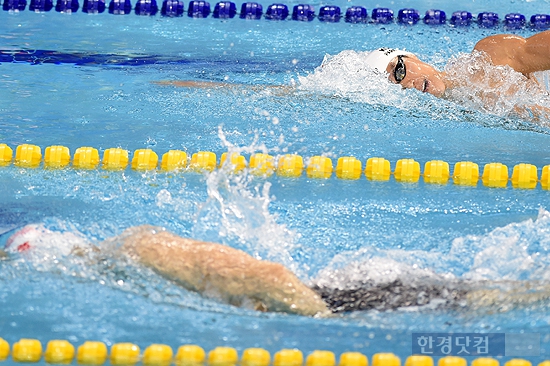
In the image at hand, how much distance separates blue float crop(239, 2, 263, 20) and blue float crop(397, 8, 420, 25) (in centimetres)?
111

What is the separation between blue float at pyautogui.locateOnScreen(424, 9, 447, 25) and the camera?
20.6 ft

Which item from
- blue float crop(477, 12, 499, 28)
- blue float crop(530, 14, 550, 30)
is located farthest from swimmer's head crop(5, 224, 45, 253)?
blue float crop(530, 14, 550, 30)

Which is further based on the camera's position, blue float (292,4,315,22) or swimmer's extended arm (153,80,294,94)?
blue float (292,4,315,22)

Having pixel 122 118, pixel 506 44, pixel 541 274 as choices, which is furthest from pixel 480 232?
pixel 122 118

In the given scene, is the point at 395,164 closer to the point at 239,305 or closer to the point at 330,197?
the point at 330,197

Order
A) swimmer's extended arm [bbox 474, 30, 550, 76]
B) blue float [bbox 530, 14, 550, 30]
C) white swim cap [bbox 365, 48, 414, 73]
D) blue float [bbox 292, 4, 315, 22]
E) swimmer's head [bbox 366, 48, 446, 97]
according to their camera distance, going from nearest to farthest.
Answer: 1. swimmer's extended arm [bbox 474, 30, 550, 76]
2. swimmer's head [bbox 366, 48, 446, 97]
3. white swim cap [bbox 365, 48, 414, 73]
4. blue float [bbox 530, 14, 550, 30]
5. blue float [bbox 292, 4, 315, 22]

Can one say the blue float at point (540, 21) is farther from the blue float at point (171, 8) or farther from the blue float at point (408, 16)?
the blue float at point (171, 8)

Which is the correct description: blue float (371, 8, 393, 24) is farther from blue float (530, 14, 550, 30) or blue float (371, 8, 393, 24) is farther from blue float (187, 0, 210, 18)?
blue float (187, 0, 210, 18)

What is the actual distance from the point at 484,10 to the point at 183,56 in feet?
8.88

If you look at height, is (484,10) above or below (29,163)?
above

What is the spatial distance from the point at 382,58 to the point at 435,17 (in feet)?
5.81

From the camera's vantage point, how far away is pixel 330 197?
3521mm

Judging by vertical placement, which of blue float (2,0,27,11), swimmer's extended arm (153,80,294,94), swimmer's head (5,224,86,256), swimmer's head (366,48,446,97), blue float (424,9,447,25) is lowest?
swimmer's head (5,224,86,256)

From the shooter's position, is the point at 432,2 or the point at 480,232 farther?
the point at 432,2
